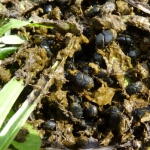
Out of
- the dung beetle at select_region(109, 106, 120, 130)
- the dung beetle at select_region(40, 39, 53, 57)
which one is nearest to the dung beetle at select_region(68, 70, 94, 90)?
the dung beetle at select_region(109, 106, 120, 130)

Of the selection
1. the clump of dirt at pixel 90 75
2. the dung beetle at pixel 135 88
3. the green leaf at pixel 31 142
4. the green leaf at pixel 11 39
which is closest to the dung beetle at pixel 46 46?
the clump of dirt at pixel 90 75

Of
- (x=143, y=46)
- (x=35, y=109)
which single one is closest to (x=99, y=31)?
(x=143, y=46)

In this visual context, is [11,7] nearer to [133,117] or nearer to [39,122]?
[39,122]

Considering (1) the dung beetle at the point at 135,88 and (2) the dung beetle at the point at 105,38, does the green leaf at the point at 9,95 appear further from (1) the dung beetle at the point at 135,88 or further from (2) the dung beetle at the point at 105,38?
(1) the dung beetle at the point at 135,88

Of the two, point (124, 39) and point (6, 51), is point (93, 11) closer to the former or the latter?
point (124, 39)

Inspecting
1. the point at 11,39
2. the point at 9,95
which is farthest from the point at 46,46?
the point at 9,95
